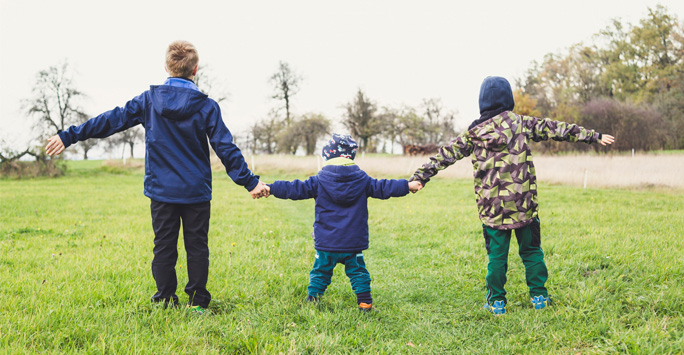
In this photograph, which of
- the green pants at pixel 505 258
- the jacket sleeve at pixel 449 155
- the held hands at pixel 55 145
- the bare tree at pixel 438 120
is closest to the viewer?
the held hands at pixel 55 145

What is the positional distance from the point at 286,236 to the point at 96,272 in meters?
3.24

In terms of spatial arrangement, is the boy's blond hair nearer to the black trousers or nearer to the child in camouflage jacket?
the black trousers

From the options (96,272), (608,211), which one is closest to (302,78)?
(608,211)

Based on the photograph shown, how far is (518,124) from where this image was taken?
12.4 feet

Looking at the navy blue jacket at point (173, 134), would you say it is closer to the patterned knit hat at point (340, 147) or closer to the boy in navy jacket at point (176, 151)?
the boy in navy jacket at point (176, 151)

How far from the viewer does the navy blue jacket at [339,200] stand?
372 cm

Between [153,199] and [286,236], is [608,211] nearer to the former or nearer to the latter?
[286,236]

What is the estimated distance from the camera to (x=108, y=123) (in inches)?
139

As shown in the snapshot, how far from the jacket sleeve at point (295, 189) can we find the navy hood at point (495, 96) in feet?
5.21

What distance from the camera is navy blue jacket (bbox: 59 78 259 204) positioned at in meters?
3.44

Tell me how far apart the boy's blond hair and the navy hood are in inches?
97.7

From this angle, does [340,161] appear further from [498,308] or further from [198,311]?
[498,308]

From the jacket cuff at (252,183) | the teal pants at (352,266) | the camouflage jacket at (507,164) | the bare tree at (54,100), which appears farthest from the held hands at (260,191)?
the bare tree at (54,100)

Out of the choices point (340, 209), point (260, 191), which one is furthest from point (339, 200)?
point (260, 191)
